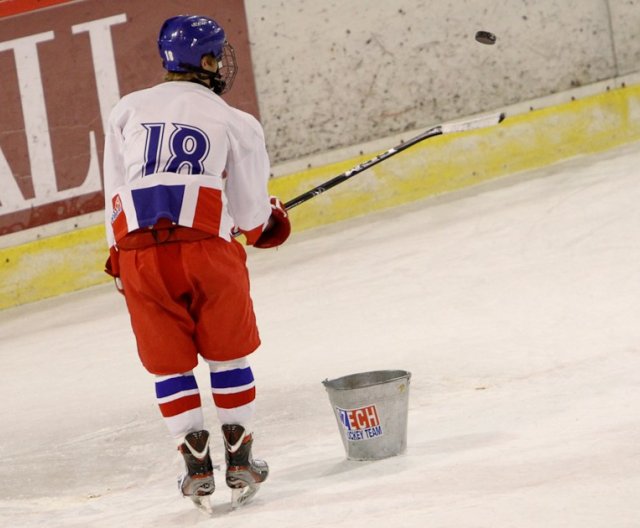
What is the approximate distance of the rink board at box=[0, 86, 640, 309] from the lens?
588 centimetres

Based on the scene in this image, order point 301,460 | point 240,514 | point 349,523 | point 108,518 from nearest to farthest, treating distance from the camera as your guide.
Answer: point 349,523
point 240,514
point 108,518
point 301,460

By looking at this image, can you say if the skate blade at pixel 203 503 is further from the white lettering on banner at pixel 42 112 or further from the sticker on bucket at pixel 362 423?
the white lettering on banner at pixel 42 112

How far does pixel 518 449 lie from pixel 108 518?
35.9 inches

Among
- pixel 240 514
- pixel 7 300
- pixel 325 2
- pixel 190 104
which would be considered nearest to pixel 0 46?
pixel 7 300

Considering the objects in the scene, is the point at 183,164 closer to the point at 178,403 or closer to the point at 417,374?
the point at 178,403

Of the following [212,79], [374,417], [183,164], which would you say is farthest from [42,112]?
[374,417]

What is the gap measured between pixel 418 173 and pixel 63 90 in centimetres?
185

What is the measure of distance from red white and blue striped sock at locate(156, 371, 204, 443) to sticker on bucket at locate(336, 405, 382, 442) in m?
0.37

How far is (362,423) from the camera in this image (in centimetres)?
267

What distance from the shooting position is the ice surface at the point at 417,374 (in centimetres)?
228

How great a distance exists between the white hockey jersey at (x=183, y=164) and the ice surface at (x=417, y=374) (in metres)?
0.62

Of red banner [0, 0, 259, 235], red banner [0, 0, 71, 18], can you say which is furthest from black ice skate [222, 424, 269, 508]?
red banner [0, 0, 71, 18]

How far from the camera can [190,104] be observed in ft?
8.33

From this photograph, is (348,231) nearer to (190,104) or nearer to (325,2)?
(325,2)
